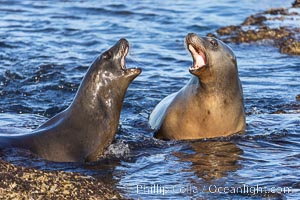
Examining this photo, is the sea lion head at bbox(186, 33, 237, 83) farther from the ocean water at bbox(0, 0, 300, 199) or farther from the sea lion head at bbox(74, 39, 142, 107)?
the sea lion head at bbox(74, 39, 142, 107)

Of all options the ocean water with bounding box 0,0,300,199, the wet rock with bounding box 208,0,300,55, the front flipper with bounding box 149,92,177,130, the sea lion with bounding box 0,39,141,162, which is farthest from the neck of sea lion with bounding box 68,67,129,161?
the wet rock with bounding box 208,0,300,55

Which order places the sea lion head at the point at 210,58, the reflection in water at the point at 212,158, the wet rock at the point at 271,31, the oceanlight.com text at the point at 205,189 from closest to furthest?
the oceanlight.com text at the point at 205,189 < the reflection in water at the point at 212,158 < the sea lion head at the point at 210,58 < the wet rock at the point at 271,31

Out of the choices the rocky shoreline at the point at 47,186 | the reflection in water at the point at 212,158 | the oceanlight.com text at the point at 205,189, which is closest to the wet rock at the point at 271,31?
the reflection in water at the point at 212,158

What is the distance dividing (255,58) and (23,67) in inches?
147

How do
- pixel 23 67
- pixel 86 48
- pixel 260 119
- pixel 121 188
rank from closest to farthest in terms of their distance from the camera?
pixel 121 188
pixel 260 119
pixel 23 67
pixel 86 48

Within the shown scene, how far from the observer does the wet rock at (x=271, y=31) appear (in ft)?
49.7

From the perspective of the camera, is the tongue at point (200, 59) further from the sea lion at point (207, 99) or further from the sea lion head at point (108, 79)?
the sea lion head at point (108, 79)

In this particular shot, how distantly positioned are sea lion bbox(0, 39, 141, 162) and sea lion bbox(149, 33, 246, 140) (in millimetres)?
1219

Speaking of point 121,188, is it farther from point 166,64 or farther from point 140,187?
point 166,64

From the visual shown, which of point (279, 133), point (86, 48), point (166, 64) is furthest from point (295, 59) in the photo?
point (279, 133)

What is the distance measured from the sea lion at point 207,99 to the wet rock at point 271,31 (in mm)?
5406

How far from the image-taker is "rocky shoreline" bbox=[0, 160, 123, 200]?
21.4 feet

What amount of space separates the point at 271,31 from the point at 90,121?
8394mm

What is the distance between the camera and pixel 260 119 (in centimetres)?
1052
